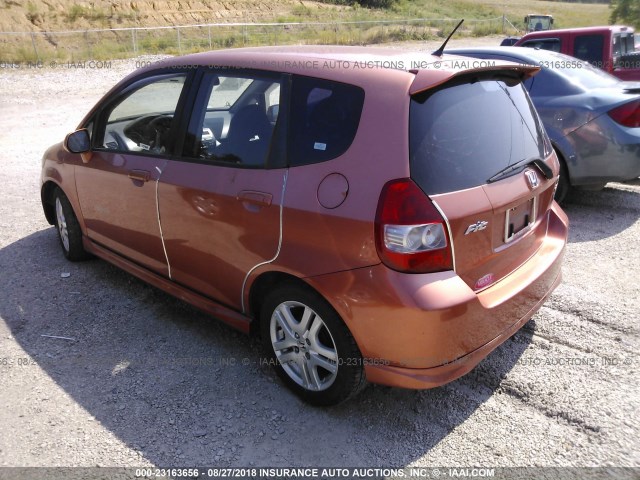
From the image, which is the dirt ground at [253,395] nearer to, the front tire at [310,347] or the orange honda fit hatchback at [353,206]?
the front tire at [310,347]

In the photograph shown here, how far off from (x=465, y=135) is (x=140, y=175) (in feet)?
6.95

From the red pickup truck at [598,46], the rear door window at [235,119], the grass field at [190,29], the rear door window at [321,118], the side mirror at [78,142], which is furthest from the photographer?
the grass field at [190,29]

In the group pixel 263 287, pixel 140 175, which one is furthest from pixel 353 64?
pixel 140 175

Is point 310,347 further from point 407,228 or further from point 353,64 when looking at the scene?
point 353,64

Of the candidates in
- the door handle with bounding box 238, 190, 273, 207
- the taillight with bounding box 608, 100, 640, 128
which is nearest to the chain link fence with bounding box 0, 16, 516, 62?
the taillight with bounding box 608, 100, 640, 128

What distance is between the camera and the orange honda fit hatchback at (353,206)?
263 centimetres

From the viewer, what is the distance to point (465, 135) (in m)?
2.87

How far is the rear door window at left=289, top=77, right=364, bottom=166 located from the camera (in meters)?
2.81

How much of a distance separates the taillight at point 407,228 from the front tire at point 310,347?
0.46m

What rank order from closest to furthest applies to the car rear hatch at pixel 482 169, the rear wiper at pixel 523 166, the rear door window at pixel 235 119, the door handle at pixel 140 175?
the car rear hatch at pixel 482 169 < the rear wiper at pixel 523 166 < the rear door window at pixel 235 119 < the door handle at pixel 140 175

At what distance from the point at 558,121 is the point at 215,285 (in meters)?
4.16

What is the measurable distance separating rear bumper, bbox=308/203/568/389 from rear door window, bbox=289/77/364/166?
62 centimetres

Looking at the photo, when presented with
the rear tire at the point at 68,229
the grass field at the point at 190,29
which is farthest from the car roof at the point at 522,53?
the grass field at the point at 190,29

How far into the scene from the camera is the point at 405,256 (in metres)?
2.59
